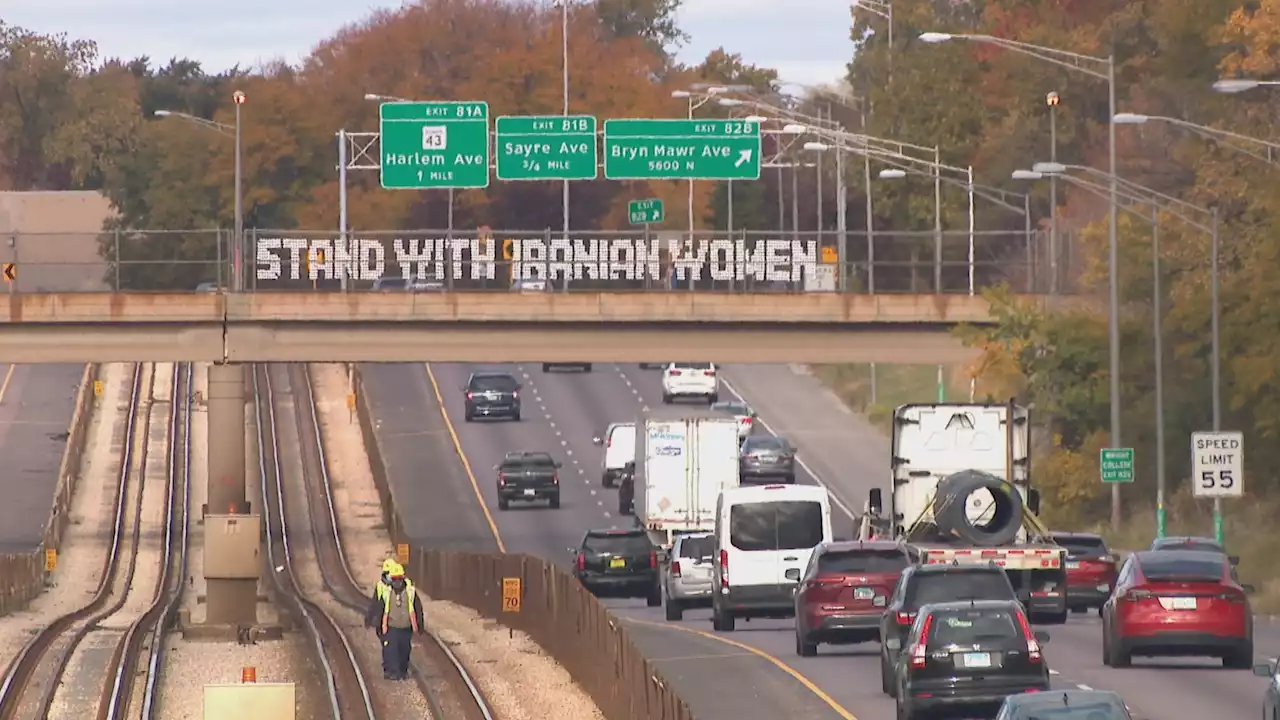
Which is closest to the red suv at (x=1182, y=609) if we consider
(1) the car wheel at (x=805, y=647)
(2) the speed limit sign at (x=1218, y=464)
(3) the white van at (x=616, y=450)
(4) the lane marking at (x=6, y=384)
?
(1) the car wheel at (x=805, y=647)

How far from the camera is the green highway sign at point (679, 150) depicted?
6375cm

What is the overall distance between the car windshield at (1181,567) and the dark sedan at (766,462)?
5198cm

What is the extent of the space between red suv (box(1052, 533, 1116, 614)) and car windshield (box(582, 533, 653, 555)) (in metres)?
10.6

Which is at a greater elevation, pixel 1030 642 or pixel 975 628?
pixel 975 628

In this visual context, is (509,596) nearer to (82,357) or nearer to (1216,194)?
(82,357)

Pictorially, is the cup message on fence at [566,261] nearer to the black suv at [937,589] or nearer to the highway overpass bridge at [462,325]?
the highway overpass bridge at [462,325]

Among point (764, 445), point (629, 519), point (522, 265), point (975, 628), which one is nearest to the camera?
point (975, 628)

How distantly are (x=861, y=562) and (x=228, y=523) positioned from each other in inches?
916

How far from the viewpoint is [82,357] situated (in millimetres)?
57906

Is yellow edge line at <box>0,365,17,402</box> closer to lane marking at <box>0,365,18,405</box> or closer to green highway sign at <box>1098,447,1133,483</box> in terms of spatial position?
lane marking at <box>0,365,18,405</box>

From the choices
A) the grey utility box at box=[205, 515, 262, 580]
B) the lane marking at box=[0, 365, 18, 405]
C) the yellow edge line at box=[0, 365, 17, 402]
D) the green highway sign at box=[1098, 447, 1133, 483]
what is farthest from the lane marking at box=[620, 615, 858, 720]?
the yellow edge line at box=[0, 365, 17, 402]

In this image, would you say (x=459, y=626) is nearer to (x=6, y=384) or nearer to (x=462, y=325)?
(x=462, y=325)

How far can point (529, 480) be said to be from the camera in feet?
270

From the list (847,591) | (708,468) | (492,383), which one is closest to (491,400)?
(492,383)
